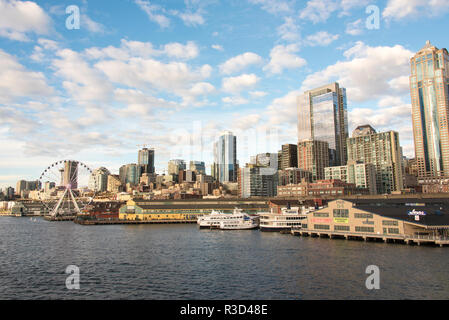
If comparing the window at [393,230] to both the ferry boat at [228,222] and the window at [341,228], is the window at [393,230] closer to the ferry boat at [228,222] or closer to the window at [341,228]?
the window at [341,228]

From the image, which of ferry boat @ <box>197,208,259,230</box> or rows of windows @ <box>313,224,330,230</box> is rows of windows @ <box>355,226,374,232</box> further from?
ferry boat @ <box>197,208,259,230</box>

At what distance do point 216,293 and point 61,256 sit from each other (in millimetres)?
36469

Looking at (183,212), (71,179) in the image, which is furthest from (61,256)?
(71,179)

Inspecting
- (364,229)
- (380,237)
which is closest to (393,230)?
(380,237)

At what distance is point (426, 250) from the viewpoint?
190ft

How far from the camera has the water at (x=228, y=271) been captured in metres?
35.8

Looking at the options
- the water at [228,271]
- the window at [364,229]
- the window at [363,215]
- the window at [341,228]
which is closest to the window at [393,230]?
the window at [364,229]

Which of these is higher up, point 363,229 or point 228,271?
point 363,229

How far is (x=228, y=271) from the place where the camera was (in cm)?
4550

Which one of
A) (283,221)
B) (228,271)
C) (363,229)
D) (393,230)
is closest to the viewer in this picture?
(228,271)

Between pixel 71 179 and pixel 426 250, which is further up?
pixel 71 179

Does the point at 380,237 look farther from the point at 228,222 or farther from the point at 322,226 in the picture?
the point at 228,222

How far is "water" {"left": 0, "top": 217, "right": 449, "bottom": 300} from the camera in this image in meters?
35.8
